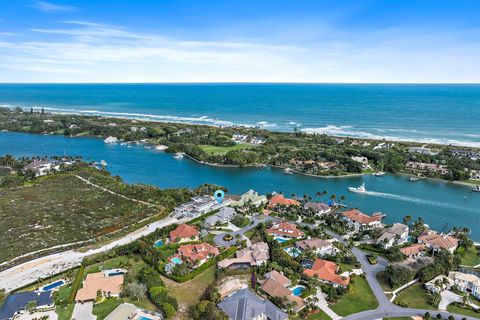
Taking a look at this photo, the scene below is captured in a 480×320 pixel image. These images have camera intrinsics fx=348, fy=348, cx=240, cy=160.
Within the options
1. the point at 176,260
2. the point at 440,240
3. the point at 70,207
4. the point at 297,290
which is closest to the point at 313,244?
the point at 297,290

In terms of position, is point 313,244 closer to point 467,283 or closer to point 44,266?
point 467,283

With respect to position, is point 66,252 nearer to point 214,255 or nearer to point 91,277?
point 91,277

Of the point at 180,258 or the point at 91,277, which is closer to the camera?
the point at 91,277

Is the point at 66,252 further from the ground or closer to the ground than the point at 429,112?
closer to the ground

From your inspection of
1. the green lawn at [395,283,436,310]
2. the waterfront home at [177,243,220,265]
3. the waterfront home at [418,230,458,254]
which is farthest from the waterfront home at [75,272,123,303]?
the waterfront home at [418,230,458,254]

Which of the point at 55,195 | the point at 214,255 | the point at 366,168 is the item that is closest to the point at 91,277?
the point at 214,255

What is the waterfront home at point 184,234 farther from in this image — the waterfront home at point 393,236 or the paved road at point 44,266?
the waterfront home at point 393,236
